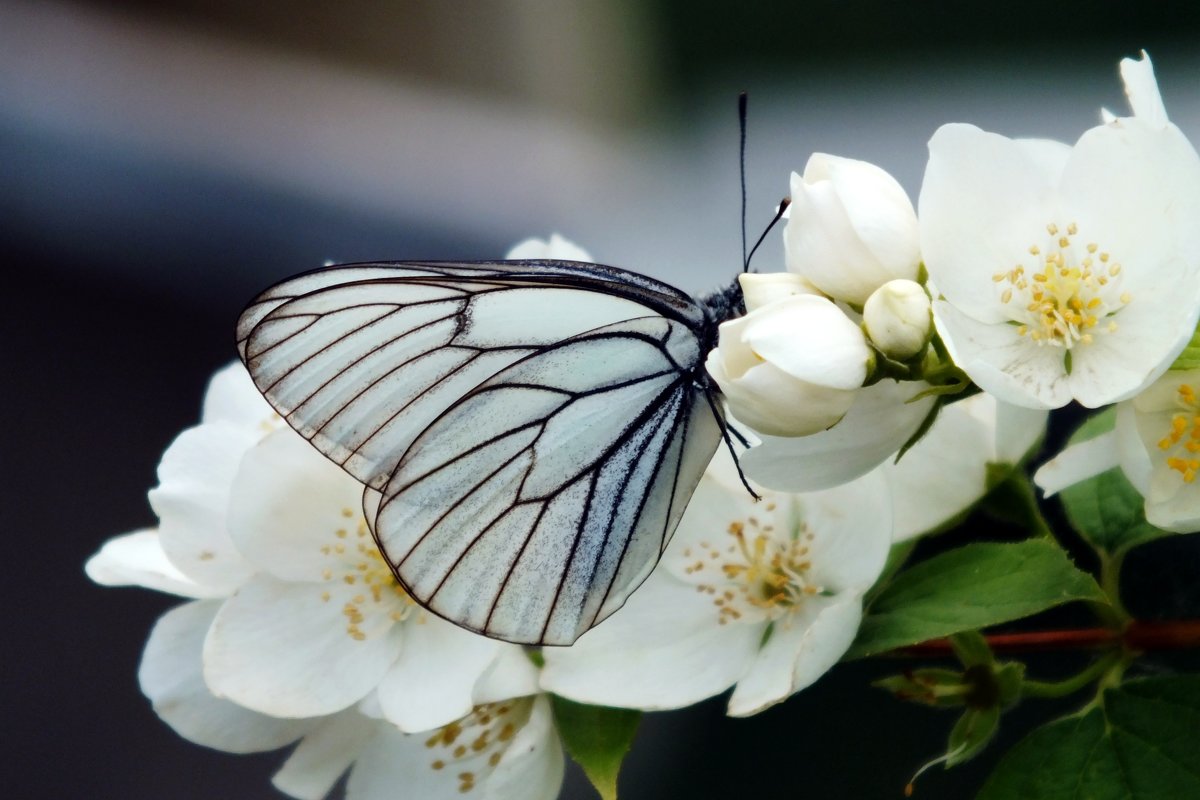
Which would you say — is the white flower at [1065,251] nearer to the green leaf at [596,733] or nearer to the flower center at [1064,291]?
the flower center at [1064,291]

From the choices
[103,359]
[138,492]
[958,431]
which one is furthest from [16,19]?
[958,431]

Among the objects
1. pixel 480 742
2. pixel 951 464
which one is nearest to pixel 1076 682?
pixel 951 464

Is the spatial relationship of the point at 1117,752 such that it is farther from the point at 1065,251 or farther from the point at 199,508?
the point at 199,508

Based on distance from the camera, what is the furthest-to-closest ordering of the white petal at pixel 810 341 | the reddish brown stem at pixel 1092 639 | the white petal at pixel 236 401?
the white petal at pixel 236 401 → the reddish brown stem at pixel 1092 639 → the white petal at pixel 810 341

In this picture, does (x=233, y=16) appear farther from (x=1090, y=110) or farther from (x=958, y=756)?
(x=958, y=756)

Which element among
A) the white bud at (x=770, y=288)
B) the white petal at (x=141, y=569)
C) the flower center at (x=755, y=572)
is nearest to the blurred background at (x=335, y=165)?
the flower center at (x=755, y=572)

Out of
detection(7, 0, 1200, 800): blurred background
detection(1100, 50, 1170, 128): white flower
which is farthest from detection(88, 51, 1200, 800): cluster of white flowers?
detection(7, 0, 1200, 800): blurred background

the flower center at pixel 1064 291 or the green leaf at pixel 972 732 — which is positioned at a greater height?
the flower center at pixel 1064 291

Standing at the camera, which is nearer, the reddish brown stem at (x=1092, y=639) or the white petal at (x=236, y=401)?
the reddish brown stem at (x=1092, y=639)
